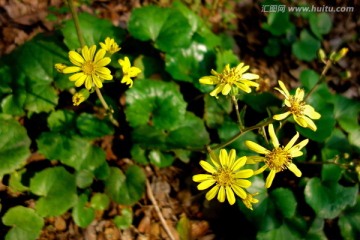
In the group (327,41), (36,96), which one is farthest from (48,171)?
(327,41)

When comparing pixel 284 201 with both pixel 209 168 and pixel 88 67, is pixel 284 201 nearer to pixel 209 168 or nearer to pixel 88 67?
pixel 209 168

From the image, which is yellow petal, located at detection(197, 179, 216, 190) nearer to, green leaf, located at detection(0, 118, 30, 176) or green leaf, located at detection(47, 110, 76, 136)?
green leaf, located at detection(47, 110, 76, 136)

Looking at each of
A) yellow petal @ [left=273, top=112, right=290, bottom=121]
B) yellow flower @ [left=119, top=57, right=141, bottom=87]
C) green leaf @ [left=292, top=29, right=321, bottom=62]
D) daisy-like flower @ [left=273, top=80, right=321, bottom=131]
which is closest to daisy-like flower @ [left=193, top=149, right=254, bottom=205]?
yellow petal @ [left=273, top=112, right=290, bottom=121]

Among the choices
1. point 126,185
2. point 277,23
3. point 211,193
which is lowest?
point 126,185

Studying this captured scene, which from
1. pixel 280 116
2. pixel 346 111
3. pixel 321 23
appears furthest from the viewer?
pixel 321 23

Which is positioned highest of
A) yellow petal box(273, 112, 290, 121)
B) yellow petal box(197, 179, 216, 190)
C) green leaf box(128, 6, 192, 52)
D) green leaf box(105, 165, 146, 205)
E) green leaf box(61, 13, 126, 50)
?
green leaf box(128, 6, 192, 52)

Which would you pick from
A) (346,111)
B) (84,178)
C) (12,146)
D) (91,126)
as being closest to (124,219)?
(84,178)
